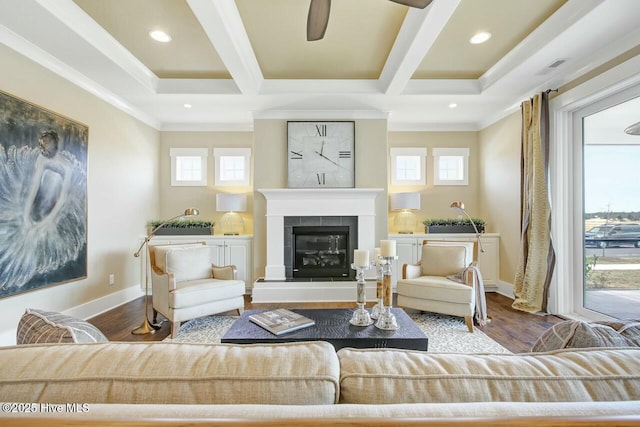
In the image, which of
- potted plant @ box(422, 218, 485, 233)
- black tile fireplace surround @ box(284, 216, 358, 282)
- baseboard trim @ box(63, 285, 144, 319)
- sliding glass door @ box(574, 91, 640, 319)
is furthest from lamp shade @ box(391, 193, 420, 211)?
baseboard trim @ box(63, 285, 144, 319)

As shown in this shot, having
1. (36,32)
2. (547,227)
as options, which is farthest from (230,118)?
(547,227)

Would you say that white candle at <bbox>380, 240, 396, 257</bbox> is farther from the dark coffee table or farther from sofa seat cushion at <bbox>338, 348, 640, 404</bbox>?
sofa seat cushion at <bbox>338, 348, 640, 404</bbox>

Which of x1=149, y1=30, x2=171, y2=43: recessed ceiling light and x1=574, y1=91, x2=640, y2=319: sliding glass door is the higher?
x1=149, y1=30, x2=171, y2=43: recessed ceiling light

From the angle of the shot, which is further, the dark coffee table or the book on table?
the book on table

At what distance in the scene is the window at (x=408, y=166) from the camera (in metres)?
5.17

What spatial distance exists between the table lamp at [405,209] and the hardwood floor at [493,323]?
62.2 inches

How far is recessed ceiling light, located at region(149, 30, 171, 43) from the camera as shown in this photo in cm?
279

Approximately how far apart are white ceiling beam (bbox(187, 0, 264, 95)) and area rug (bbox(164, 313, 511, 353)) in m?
2.49

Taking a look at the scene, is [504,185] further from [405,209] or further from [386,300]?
[386,300]

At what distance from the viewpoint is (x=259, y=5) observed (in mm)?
2471

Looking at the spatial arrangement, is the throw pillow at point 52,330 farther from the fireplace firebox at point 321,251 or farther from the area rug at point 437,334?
the fireplace firebox at point 321,251

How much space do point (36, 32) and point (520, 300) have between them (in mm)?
5427

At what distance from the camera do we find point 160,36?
284 cm

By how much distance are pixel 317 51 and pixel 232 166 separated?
262 centimetres
